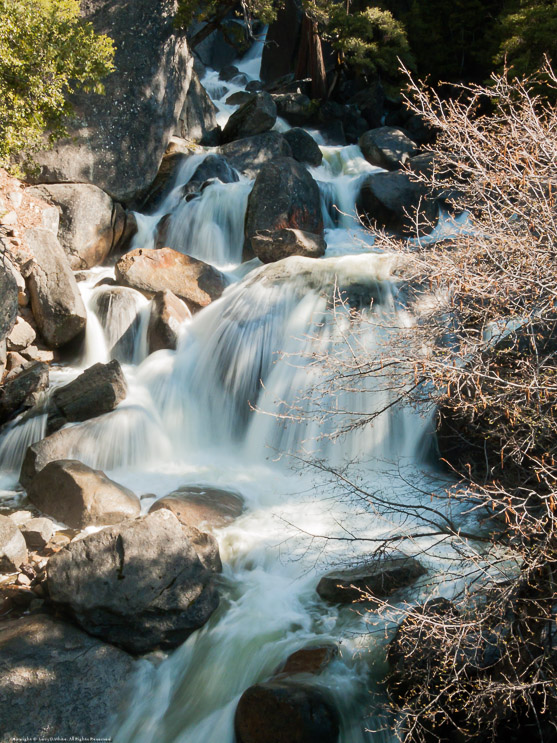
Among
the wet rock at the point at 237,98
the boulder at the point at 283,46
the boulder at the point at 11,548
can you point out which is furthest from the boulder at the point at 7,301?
the boulder at the point at 283,46

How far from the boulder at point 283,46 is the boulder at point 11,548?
65.5 feet

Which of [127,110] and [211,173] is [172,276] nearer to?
[211,173]

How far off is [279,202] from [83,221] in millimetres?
3588

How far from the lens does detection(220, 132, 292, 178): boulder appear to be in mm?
14266

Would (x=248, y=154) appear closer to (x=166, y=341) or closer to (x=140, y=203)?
(x=140, y=203)

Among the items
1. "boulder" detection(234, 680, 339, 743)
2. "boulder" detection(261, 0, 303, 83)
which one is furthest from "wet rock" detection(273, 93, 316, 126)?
"boulder" detection(234, 680, 339, 743)

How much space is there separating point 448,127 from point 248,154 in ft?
36.3

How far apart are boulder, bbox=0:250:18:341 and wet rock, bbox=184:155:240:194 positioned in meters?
5.82

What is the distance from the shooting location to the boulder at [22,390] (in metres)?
8.01

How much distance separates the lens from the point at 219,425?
329 inches

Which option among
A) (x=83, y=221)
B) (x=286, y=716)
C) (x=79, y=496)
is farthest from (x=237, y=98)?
(x=286, y=716)

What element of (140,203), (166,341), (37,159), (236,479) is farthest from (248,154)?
(236,479)

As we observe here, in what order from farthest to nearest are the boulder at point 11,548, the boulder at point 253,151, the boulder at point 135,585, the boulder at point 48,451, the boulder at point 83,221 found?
the boulder at point 253,151 < the boulder at point 83,221 < the boulder at point 48,451 < the boulder at point 11,548 < the boulder at point 135,585

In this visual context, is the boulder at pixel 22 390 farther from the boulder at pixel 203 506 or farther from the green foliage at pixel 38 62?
the green foliage at pixel 38 62
